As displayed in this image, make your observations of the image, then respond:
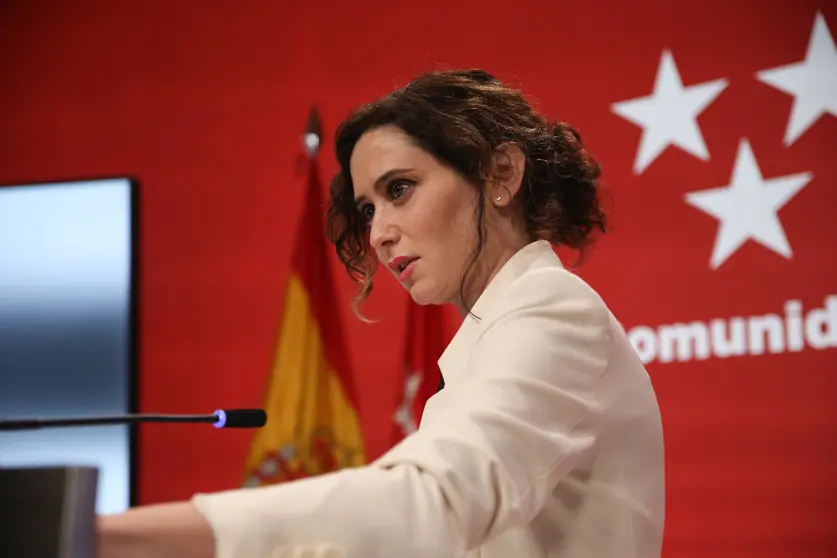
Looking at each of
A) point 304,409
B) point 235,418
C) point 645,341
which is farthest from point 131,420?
point 645,341

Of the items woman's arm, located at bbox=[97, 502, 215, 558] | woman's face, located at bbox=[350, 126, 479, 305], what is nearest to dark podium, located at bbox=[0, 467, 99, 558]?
woman's arm, located at bbox=[97, 502, 215, 558]

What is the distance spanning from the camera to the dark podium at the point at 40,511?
648 mm

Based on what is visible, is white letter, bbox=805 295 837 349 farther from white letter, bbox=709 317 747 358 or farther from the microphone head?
the microphone head

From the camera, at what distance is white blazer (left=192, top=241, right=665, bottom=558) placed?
809mm

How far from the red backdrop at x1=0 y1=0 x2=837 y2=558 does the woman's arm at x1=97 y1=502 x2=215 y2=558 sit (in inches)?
95.1

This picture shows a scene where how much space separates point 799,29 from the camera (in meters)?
3.05

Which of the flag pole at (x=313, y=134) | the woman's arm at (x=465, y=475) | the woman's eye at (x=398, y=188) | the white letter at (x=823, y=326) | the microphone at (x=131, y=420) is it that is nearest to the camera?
the woman's arm at (x=465, y=475)

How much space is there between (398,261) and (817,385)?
187 cm

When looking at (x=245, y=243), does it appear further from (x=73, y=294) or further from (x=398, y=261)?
(x=398, y=261)

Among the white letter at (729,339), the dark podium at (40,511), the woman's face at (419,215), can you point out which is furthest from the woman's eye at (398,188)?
the white letter at (729,339)

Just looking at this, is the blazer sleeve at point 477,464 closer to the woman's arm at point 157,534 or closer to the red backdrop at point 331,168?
the woman's arm at point 157,534

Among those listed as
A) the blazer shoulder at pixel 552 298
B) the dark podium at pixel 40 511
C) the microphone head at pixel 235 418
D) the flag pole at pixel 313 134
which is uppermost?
the flag pole at pixel 313 134

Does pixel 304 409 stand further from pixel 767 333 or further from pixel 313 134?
pixel 767 333

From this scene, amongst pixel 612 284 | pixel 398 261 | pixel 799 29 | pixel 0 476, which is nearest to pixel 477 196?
pixel 398 261
